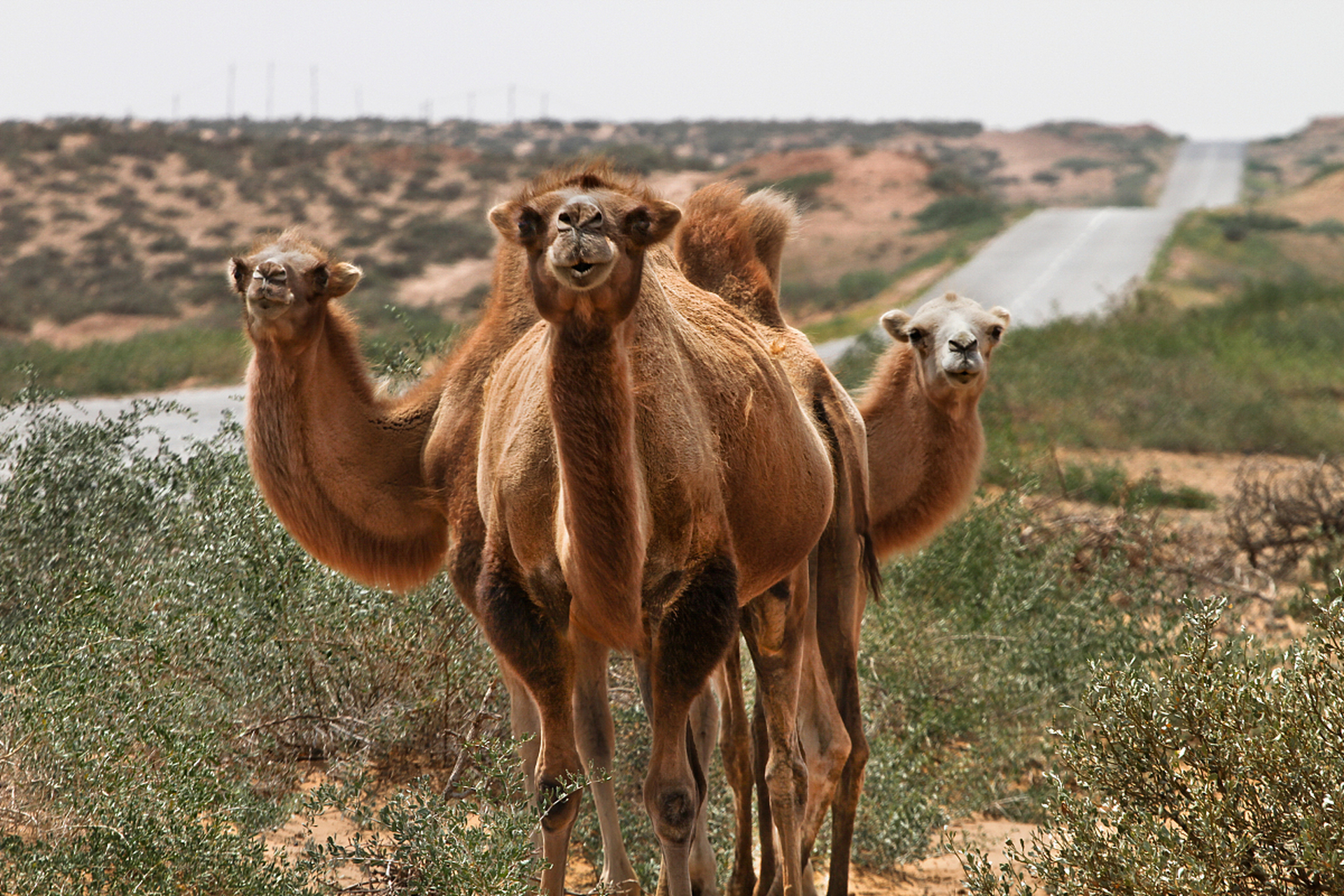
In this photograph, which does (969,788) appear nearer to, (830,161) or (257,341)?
(257,341)

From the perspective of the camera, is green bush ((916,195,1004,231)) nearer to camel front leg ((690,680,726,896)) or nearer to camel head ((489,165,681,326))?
camel front leg ((690,680,726,896))

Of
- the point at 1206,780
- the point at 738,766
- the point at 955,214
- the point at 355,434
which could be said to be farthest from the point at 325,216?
the point at 1206,780

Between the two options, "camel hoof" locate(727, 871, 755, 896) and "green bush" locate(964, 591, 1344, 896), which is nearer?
"green bush" locate(964, 591, 1344, 896)

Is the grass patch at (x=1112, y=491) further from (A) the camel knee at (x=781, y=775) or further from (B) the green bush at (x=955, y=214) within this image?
(B) the green bush at (x=955, y=214)

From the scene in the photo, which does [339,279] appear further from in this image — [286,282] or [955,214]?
[955,214]

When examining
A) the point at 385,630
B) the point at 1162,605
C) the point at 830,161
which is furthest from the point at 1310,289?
the point at 830,161

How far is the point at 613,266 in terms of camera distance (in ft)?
10.6

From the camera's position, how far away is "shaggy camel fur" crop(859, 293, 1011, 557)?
5840 mm

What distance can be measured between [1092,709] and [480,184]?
5510 cm

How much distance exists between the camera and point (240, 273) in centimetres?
474

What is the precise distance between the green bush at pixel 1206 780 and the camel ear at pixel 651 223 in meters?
1.91

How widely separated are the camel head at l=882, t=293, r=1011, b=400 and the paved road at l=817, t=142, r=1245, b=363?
552 inches

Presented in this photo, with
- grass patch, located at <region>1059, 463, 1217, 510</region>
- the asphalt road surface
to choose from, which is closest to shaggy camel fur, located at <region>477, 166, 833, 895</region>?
the asphalt road surface

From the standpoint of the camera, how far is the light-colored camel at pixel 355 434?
4664mm
